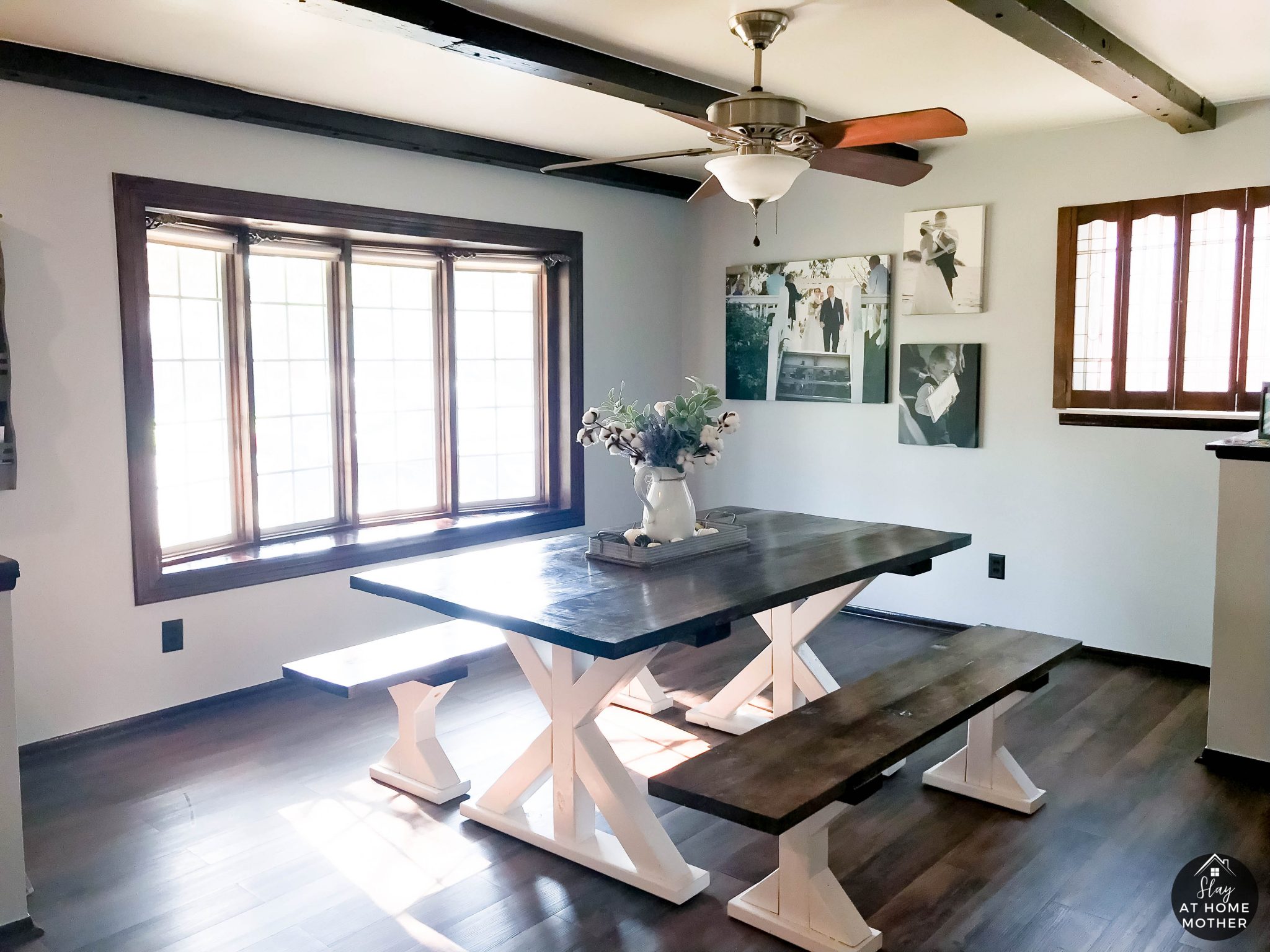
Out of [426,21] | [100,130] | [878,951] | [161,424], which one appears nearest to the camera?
[878,951]

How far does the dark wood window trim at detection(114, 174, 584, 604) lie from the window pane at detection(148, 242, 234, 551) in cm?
6

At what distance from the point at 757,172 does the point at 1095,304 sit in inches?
94.7

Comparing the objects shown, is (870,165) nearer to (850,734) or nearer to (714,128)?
(714,128)

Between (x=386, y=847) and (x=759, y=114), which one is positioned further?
(x=386, y=847)

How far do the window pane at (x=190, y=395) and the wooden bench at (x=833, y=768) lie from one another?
2.45 meters

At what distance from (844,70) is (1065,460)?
2052mm

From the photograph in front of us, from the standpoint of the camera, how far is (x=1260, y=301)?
3.95 metres

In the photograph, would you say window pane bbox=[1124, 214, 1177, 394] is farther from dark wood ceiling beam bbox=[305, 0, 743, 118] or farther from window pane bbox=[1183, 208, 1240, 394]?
dark wood ceiling beam bbox=[305, 0, 743, 118]

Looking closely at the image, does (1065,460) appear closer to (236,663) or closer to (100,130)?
(236,663)

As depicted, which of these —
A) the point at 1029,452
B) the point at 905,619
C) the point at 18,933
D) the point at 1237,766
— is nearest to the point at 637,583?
the point at 18,933

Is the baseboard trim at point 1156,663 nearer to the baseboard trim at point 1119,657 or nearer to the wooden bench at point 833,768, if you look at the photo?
the baseboard trim at point 1119,657

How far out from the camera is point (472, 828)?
2904 mm

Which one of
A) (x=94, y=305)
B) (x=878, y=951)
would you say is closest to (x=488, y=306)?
(x=94, y=305)

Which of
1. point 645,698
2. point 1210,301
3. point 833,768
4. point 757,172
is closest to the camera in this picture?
point 833,768
